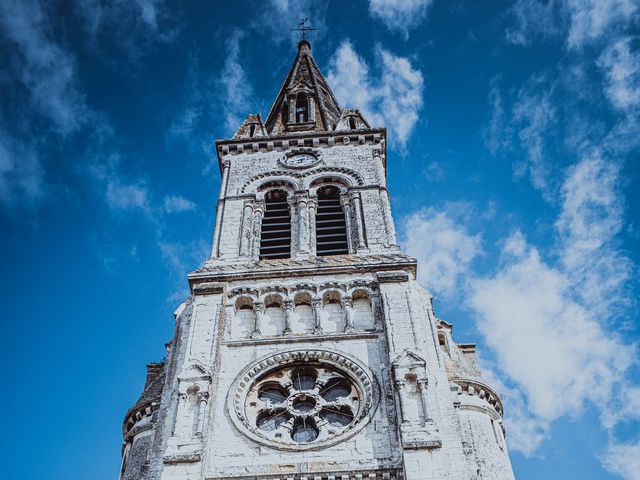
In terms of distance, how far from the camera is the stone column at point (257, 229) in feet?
81.2

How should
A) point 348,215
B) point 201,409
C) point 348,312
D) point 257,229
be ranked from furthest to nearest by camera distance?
point 348,215 < point 257,229 < point 348,312 < point 201,409

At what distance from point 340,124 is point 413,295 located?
12.1 m

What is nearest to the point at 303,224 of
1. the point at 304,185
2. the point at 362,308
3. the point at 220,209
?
the point at 304,185

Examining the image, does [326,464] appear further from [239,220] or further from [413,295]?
[239,220]

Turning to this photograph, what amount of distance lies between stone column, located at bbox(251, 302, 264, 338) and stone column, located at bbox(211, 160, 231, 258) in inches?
131

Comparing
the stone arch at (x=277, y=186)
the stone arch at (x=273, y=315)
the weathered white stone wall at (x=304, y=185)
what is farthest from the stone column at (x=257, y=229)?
the stone arch at (x=273, y=315)

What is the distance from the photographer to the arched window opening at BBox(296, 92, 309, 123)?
36375mm

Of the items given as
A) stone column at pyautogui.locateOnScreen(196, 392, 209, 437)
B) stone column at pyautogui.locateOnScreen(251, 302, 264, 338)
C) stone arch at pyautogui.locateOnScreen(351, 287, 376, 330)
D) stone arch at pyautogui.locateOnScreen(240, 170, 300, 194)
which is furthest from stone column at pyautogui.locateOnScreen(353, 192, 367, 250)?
stone column at pyautogui.locateOnScreen(196, 392, 209, 437)

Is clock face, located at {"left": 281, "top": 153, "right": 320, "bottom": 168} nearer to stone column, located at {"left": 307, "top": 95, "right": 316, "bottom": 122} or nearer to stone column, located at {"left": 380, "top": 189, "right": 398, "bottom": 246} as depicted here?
stone column, located at {"left": 380, "top": 189, "right": 398, "bottom": 246}

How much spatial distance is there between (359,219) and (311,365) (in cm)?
708

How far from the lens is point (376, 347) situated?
65.9ft

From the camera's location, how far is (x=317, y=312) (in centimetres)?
2117

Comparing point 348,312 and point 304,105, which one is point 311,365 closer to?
point 348,312

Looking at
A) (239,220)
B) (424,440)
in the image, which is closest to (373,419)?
(424,440)
